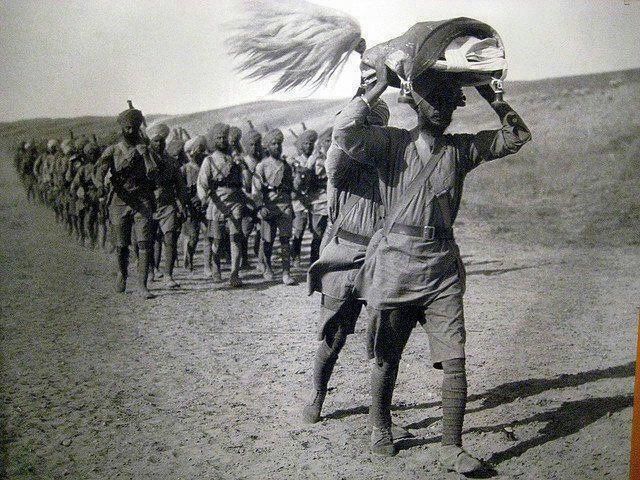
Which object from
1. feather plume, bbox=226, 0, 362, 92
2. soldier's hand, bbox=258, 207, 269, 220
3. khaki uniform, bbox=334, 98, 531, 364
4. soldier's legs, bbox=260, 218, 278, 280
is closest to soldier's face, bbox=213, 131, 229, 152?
soldier's hand, bbox=258, 207, 269, 220

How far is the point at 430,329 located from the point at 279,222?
280cm

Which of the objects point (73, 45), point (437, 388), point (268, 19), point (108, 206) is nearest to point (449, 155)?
point (268, 19)

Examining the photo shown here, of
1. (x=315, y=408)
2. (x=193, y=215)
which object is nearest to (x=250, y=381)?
(x=315, y=408)

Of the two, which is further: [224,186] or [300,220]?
[224,186]

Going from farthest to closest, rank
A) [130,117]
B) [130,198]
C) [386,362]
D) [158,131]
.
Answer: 1. [130,198]
2. [158,131]
3. [130,117]
4. [386,362]

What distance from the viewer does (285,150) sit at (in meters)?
5.50

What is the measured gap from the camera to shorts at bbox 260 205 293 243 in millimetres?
5426

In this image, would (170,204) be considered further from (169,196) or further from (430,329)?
(430,329)

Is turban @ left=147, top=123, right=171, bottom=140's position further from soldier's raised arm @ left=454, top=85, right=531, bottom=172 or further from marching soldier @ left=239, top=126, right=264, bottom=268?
soldier's raised arm @ left=454, top=85, right=531, bottom=172

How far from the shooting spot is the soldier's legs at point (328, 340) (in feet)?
10.5

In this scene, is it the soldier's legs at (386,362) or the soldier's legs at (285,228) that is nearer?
the soldier's legs at (386,362)

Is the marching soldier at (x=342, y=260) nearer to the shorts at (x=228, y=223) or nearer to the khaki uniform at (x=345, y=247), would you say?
the khaki uniform at (x=345, y=247)

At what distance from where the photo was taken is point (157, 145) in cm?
429

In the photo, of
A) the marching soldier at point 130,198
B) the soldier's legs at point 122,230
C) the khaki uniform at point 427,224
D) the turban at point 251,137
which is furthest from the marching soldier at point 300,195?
the khaki uniform at point 427,224
